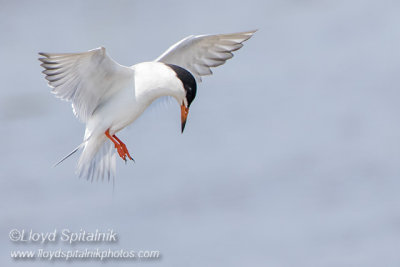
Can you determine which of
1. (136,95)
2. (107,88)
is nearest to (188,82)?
(136,95)

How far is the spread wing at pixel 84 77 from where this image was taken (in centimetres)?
803

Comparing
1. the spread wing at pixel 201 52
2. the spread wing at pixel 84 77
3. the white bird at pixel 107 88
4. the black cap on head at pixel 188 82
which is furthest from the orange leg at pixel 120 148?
the spread wing at pixel 201 52

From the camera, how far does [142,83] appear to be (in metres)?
8.20

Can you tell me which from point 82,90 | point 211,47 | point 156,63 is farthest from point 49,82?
point 211,47

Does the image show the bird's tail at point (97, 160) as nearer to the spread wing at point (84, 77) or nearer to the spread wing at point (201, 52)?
the spread wing at point (84, 77)

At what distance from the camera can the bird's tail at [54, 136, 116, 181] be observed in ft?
28.6

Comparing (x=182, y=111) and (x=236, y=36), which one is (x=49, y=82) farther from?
(x=236, y=36)

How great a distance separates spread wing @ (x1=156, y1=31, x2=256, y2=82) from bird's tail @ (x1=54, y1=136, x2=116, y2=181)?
89cm

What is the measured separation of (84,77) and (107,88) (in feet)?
0.84

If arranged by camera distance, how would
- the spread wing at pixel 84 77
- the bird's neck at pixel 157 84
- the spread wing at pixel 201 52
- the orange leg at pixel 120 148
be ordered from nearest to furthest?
1. the spread wing at pixel 84 77
2. the bird's neck at pixel 157 84
3. the orange leg at pixel 120 148
4. the spread wing at pixel 201 52

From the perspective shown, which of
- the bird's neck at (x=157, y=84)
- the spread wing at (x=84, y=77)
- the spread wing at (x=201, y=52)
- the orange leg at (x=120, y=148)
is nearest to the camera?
the spread wing at (x=84, y=77)

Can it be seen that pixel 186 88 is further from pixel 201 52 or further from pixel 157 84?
pixel 201 52

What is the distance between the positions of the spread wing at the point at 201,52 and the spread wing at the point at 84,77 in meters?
0.70

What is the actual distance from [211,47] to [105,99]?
113cm
